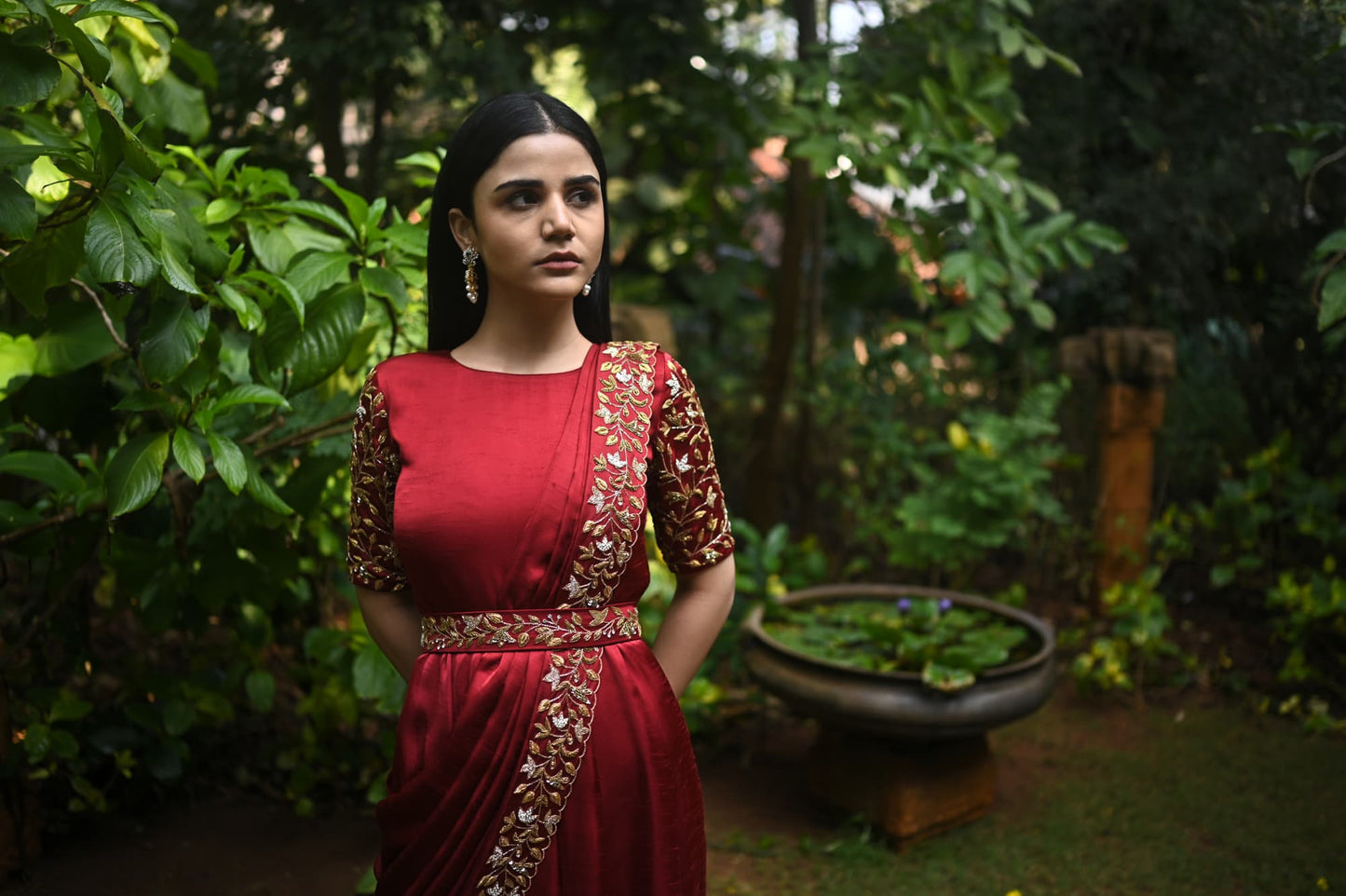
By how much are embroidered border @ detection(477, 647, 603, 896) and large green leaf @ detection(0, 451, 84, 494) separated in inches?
38.9

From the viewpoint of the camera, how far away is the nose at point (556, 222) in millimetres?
1420

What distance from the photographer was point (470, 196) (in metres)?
1.49

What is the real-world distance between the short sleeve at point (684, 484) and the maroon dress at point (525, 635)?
0.01 meters

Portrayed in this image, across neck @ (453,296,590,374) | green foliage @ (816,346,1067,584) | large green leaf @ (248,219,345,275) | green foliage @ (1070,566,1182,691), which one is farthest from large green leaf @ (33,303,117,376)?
green foliage @ (1070,566,1182,691)

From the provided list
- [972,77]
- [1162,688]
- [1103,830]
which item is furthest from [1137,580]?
[972,77]

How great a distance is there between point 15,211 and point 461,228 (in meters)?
0.54

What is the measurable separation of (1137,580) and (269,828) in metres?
2.84

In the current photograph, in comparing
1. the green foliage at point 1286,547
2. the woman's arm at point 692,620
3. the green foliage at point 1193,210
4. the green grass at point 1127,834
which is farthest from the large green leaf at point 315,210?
the green foliage at point 1286,547

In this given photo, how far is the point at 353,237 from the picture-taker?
185cm

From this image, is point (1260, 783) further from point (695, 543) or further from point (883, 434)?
point (695, 543)

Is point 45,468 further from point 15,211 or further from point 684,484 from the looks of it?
point 684,484

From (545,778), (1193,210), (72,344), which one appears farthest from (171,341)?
(1193,210)

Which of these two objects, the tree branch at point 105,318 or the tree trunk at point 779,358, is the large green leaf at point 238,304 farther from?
the tree trunk at point 779,358

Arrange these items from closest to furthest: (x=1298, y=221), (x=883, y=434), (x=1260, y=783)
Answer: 1. (x=1260, y=783)
2. (x=1298, y=221)
3. (x=883, y=434)
